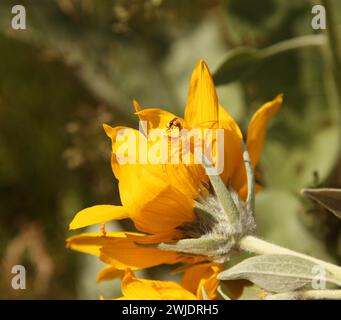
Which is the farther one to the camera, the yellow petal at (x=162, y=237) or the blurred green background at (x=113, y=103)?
the blurred green background at (x=113, y=103)

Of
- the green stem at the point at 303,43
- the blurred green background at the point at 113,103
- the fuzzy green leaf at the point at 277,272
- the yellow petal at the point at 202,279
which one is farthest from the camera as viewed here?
the blurred green background at the point at 113,103

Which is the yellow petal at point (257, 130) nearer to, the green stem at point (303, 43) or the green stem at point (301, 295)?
the green stem at point (301, 295)

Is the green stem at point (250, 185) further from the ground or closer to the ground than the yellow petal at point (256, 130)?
closer to the ground

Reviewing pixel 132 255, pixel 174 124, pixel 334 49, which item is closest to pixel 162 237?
pixel 132 255

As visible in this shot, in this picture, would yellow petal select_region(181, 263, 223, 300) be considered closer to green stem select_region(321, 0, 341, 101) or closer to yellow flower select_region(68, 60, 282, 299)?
yellow flower select_region(68, 60, 282, 299)

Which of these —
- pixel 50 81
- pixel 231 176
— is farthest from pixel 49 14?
pixel 231 176

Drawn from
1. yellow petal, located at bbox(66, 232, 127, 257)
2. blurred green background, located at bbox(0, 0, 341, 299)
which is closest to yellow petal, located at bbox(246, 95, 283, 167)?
yellow petal, located at bbox(66, 232, 127, 257)

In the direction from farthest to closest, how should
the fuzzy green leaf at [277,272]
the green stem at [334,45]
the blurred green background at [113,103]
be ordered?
the blurred green background at [113,103] → the green stem at [334,45] → the fuzzy green leaf at [277,272]

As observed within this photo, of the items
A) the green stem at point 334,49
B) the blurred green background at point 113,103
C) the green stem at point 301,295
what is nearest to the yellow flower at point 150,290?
the green stem at point 301,295
